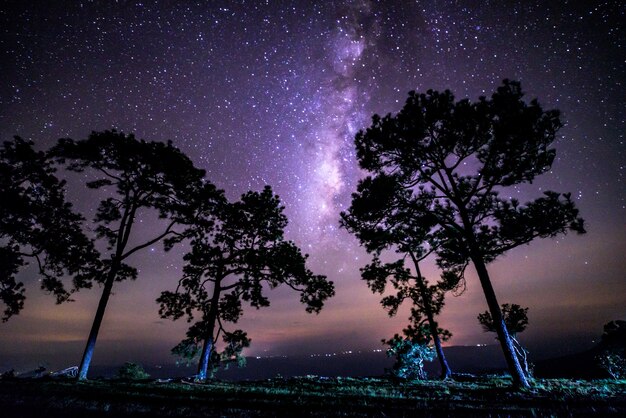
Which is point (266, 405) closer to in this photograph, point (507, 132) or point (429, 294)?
point (507, 132)

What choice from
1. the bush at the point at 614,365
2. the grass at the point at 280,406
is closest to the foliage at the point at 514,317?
the bush at the point at 614,365

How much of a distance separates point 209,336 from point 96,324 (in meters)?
6.60

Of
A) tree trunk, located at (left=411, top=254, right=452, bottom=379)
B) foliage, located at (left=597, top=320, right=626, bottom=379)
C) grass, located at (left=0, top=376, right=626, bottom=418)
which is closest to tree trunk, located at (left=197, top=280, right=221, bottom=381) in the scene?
grass, located at (left=0, top=376, right=626, bottom=418)

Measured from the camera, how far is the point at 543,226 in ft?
46.7

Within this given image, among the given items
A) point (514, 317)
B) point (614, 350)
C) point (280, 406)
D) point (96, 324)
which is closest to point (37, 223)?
point (96, 324)

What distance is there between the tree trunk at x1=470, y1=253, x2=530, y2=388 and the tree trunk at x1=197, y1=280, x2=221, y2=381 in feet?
55.1

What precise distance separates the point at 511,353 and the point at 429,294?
364 inches

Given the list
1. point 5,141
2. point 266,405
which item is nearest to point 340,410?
point 266,405

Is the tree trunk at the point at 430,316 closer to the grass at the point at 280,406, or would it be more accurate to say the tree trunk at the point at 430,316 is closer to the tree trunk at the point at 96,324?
the grass at the point at 280,406

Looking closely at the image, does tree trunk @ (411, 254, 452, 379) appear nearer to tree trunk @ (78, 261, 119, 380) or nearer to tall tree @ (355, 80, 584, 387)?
tall tree @ (355, 80, 584, 387)

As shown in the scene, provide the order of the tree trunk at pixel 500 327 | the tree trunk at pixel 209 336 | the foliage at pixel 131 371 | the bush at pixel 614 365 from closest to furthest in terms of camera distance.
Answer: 1. the tree trunk at pixel 500 327
2. the tree trunk at pixel 209 336
3. the bush at pixel 614 365
4. the foliage at pixel 131 371

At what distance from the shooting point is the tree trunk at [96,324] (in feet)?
50.1

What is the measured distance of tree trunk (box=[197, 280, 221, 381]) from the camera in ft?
62.0

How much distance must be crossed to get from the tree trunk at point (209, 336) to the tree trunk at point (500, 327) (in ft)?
55.1
